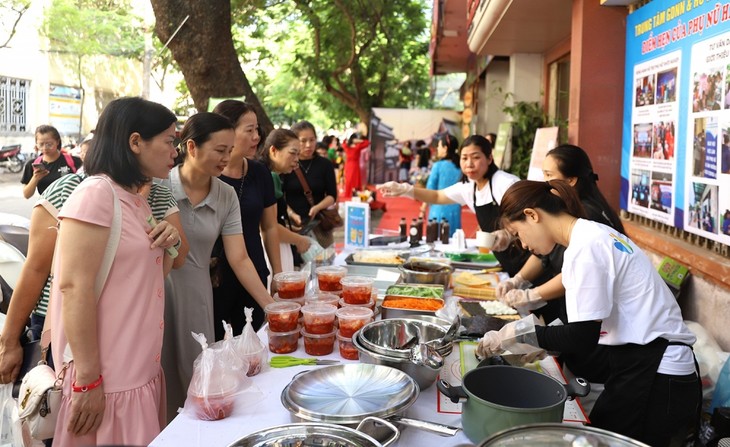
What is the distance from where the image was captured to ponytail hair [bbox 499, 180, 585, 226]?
1.96m

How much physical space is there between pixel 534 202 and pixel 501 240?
5.18 feet

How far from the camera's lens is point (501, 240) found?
11.5ft

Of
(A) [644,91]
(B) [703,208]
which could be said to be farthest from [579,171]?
(A) [644,91]

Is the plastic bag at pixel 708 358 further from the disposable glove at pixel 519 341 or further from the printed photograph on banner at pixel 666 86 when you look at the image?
the printed photograph on banner at pixel 666 86

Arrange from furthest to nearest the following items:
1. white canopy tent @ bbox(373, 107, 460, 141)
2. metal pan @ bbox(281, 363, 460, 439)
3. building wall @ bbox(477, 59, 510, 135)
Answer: white canopy tent @ bbox(373, 107, 460, 141) → building wall @ bbox(477, 59, 510, 135) → metal pan @ bbox(281, 363, 460, 439)

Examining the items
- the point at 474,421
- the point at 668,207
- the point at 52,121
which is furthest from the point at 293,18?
the point at 474,421

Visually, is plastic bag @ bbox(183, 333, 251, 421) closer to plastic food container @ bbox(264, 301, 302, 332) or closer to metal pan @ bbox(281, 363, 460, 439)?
metal pan @ bbox(281, 363, 460, 439)

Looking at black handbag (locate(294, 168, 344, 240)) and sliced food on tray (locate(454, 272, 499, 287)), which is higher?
black handbag (locate(294, 168, 344, 240))

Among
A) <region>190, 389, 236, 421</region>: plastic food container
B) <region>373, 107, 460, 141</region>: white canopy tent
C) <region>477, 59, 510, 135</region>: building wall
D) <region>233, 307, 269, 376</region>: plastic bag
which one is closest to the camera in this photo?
<region>190, 389, 236, 421</region>: plastic food container

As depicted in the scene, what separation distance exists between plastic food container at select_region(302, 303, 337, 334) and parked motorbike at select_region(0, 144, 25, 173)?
6578 mm

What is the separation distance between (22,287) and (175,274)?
0.70m

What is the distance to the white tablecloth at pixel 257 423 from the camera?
1.51 m

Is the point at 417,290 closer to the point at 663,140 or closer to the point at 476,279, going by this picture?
the point at 476,279

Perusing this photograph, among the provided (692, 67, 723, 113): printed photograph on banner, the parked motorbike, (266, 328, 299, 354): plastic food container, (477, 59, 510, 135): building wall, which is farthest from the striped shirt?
(477, 59, 510, 135): building wall
